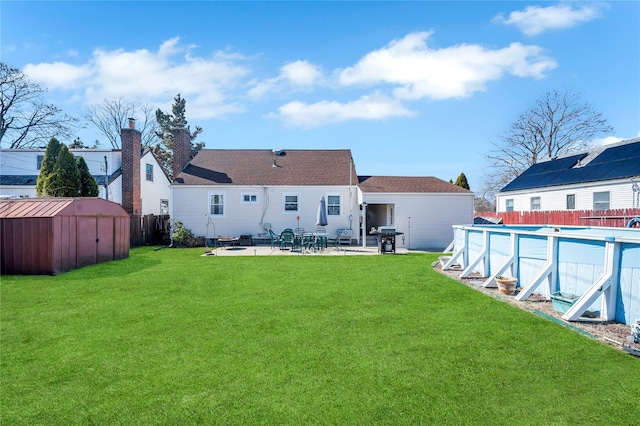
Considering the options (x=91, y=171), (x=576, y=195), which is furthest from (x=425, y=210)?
(x=91, y=171)

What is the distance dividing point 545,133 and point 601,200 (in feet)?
63.1

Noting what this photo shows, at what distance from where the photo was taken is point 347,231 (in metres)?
18.8

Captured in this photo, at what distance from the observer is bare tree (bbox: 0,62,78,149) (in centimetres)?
3105

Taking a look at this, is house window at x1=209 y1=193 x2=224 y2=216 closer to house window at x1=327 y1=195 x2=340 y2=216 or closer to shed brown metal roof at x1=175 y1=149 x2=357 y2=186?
shed brown metal roof at x1=175 y1=149 x2=357 y2=186

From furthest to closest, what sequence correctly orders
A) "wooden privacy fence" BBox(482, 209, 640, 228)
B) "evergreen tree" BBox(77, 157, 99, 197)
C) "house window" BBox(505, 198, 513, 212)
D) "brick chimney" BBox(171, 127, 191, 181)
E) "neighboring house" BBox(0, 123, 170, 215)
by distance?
1. "house window" BBox(505, 198, 513, 212)
2. "neighboring house" BBox(0, 123, 170, 215)
3. "brick chimney" BBox(171, 127, 191, 181)
4. "evergreen tree" BBox(77, 157, 99, 197)
5. "wooden privacy fence" BBox(482, 209, 640, 228)

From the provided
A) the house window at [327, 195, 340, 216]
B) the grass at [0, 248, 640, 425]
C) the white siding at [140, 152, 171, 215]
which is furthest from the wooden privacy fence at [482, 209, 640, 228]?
the white siding at [140, 152, 171, 215]

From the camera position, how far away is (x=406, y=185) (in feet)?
61.5

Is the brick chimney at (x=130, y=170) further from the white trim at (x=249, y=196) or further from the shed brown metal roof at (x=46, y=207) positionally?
the shed brown metal roof at (x=46, y=207)

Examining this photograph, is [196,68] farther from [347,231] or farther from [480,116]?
[480,116]

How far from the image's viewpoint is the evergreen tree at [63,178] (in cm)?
1644

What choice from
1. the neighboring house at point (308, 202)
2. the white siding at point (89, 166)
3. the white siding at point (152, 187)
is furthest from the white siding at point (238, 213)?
the white siding at point (89, 166)

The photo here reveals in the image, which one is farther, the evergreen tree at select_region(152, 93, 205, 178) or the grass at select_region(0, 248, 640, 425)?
the evergreen tree at select_region(152, 93, 205, 178)

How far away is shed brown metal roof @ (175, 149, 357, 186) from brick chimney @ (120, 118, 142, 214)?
2.76 meters

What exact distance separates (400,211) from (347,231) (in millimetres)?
2974
